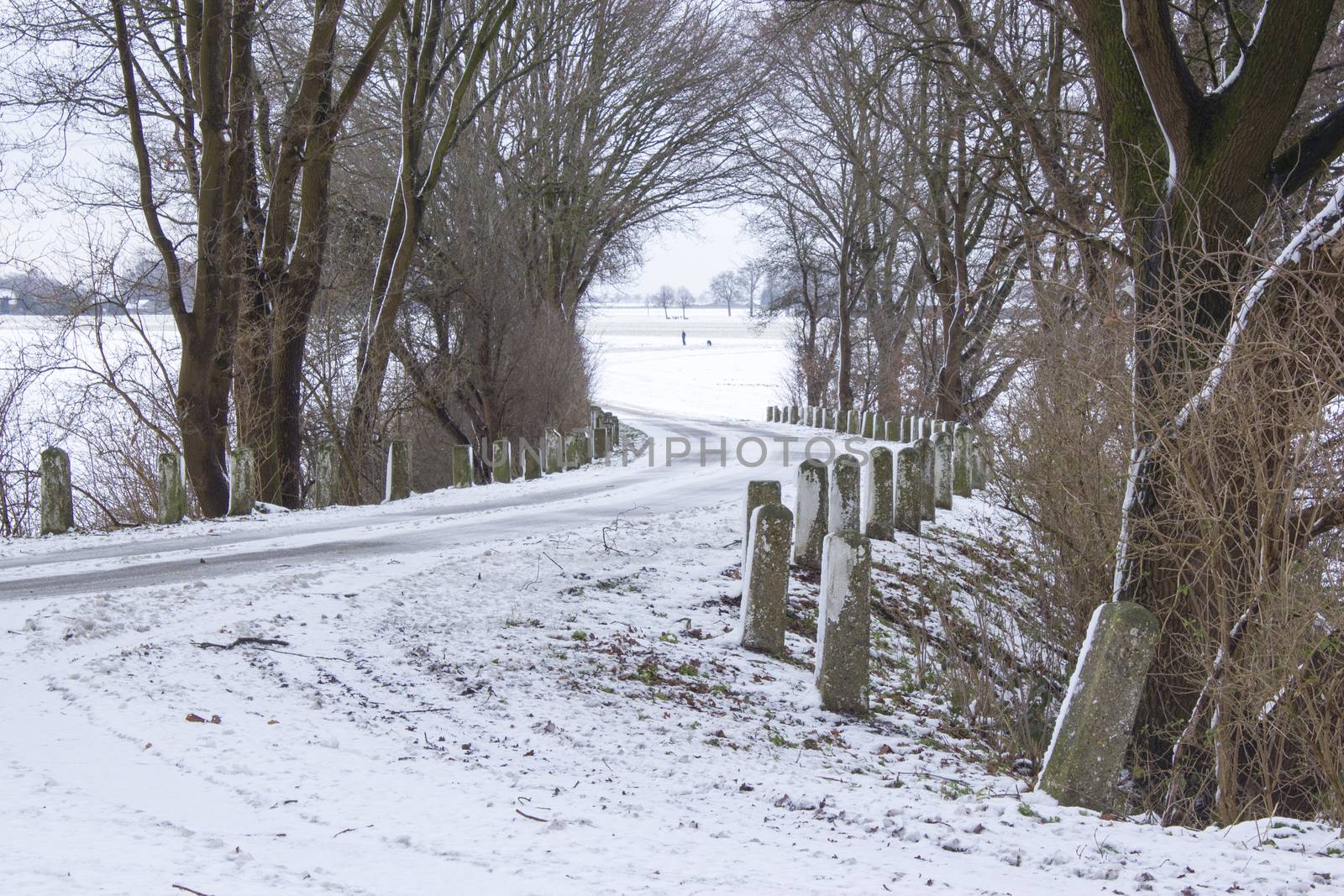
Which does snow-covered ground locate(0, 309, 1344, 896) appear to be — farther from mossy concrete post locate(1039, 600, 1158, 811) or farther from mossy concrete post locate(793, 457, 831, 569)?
mossy concrete post locate(793, 457, 831, 569)

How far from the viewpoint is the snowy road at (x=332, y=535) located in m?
6.91

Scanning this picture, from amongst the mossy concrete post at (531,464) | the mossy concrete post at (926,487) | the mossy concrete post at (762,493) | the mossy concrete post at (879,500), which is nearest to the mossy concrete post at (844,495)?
the mossy concrete post at (762,493)

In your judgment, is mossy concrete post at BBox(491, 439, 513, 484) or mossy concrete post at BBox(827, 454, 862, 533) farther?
mossy concrete post at BBox(491, 439, 513, 484)

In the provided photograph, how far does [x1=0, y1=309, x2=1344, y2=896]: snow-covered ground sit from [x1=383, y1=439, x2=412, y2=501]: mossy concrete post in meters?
4.84

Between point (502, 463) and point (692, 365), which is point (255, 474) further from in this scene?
point (692, 365)

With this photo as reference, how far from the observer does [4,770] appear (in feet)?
12.2

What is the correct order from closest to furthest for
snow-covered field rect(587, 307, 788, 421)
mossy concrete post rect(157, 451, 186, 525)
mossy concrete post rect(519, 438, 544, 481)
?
mossy concrete post rect(157, 451, 186, 525), mossy concrete post rect(519, 438, 544, 481), snow-covered field rect(587, 307, 788, 421)

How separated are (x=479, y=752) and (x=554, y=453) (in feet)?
44.9

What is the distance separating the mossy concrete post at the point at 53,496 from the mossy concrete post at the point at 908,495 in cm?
779

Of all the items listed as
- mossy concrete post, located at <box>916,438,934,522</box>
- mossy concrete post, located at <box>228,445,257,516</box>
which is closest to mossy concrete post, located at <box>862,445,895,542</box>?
mossy concrete post, located at <box>916,438,934,522</box>

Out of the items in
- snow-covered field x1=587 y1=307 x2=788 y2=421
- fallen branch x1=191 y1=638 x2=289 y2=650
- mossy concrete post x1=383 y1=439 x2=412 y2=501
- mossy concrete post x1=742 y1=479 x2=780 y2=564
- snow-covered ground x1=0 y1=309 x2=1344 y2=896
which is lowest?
snow-covered ground x1=0 y1=309 x2=1344 y2=896

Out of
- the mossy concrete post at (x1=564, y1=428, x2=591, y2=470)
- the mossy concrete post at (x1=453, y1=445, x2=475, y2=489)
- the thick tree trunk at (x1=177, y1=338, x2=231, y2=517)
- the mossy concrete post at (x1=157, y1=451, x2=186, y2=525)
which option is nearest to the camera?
the mossy concrete post at (x1=157, y1=451, x2=186, y2=525)

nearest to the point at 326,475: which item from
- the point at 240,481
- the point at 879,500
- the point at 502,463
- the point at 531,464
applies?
the point at 240,481

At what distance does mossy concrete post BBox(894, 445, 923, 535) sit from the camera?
34.7 ft
